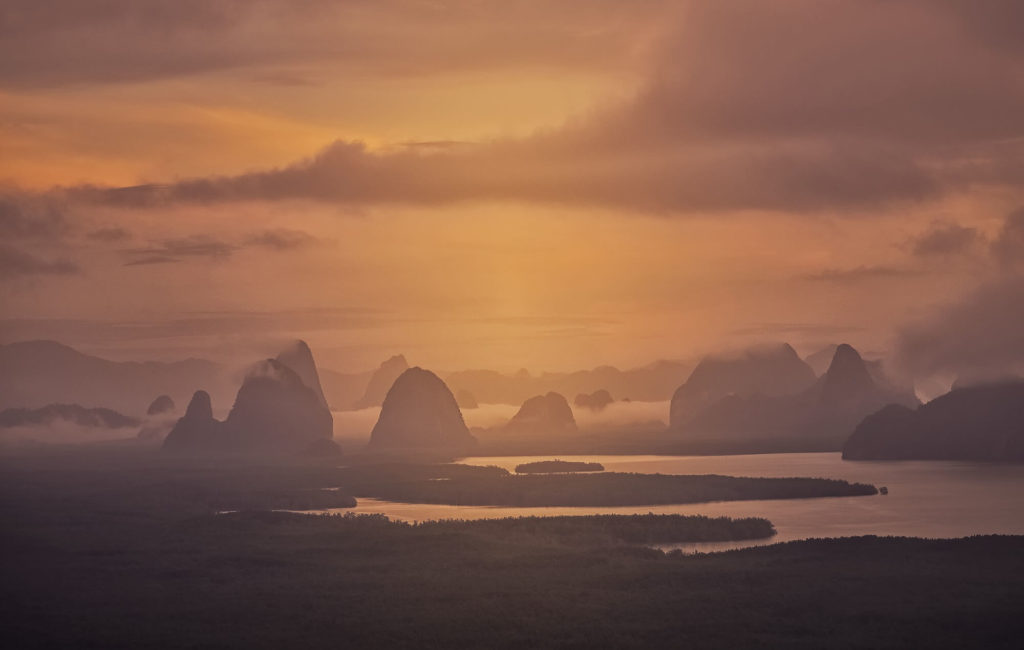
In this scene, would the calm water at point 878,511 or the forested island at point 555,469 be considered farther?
the forested island at point 555,469

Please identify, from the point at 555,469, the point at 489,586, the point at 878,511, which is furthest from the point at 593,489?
the point at 489,586

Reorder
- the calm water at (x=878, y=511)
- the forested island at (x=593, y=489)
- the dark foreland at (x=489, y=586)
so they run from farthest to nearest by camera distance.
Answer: the forested island at (x=593, y=489), the calm water at (x=878, y=511), the dark foreland at (x=489, y=586)

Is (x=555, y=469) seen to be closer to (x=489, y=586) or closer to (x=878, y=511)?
(x=878, y=511)

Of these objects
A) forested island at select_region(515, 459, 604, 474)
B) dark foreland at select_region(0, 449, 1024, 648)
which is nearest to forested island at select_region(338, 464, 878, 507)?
forested island at select_region(515, 459, 604, 474)

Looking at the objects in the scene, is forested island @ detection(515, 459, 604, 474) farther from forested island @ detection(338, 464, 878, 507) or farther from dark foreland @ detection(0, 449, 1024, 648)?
dark foreland @ detection(0, 449, 1024, 648)

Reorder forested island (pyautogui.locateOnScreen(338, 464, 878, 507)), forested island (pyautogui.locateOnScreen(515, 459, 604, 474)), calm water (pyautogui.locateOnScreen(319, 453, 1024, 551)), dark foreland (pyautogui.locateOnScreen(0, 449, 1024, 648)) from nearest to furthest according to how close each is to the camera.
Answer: dark foreland (pyautogui.locateOnScreen(0, 449, 1024, 648)) < calm water (pyautogui.locateOnScreen(319, 453, 1024, 551)) < forested island (pyautogui.locateOnScreen(338, 464, 878, 507)) < forested island (pyautogui.locateOnScreen(515, 459, 604, 474))

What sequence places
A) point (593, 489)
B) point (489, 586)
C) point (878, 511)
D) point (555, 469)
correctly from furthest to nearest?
point (555, 469) < point (593, 489) < point (878, 511) < point (489, 586)

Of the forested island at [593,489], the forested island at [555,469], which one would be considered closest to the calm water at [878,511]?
the forested island at [593,489]

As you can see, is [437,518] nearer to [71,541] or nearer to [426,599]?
[71,541]

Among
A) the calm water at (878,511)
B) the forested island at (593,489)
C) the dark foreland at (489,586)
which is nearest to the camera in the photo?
the dark foreland at (489,586)

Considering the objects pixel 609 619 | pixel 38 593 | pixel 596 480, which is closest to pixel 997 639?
pixel 609 619

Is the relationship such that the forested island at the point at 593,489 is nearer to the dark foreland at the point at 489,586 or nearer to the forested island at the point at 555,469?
the forested island at the point at 555,469
